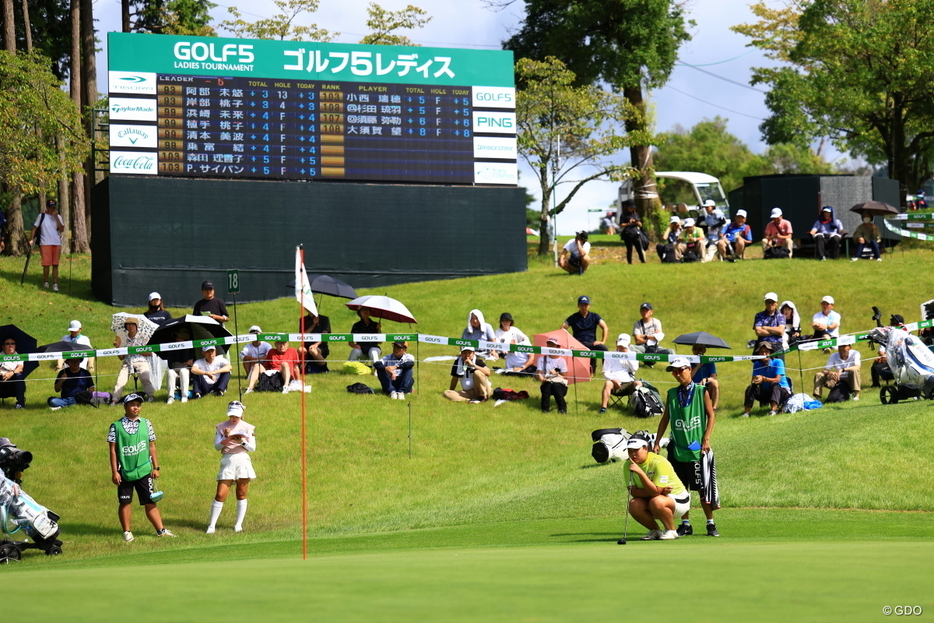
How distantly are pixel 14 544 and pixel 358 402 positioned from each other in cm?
807

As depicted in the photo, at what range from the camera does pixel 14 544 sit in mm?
12719

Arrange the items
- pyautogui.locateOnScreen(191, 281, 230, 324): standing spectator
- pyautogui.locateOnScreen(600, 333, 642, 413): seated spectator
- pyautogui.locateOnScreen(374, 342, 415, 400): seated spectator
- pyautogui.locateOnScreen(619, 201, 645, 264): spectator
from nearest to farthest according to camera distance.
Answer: pyautogui.locateOnScreen(374, 342, 415, 400): seated spectator → pyautogui.locateOnScreen(600, 333, 642, 413): seated spectator → pyautogui.locateOnScreen(191, 281, 230, 324): standing spectator → pyautogui.locateOnScreen(619, 201, 645, 264): spectator

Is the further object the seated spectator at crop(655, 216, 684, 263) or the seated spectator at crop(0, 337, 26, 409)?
the seated spectator at crop(655, 216, 684, 263)

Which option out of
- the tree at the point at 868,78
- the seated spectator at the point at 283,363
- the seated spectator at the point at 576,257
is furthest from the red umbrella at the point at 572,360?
the tree at the point at 868,78

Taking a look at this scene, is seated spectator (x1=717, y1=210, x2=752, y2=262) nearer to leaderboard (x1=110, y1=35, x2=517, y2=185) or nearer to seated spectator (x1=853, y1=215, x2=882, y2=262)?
seated spectator (x1=853, y1=215, x2=882, y2=262)

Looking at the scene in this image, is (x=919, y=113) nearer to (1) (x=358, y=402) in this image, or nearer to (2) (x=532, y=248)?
(2) (x=532, y=248)

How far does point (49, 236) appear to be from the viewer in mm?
28672

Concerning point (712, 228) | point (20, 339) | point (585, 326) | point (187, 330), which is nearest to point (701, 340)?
point (585, 326)

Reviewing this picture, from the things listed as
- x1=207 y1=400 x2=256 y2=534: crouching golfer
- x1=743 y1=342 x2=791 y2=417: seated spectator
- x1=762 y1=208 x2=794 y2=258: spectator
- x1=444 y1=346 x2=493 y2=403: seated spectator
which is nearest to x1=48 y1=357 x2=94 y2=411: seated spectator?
x1=207 y1=400 x2=256 y2=534: crouching golfer

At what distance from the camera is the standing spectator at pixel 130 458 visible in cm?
1420

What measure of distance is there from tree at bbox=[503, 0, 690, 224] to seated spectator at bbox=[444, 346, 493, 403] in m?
22.3

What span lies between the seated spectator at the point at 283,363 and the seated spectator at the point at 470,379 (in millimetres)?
2842

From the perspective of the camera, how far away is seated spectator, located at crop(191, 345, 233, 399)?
19.8m

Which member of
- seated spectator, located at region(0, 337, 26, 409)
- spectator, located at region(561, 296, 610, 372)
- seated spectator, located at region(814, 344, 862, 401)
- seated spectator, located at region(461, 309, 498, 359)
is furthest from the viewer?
spectator, located at region(561, 296, 610, 372)
